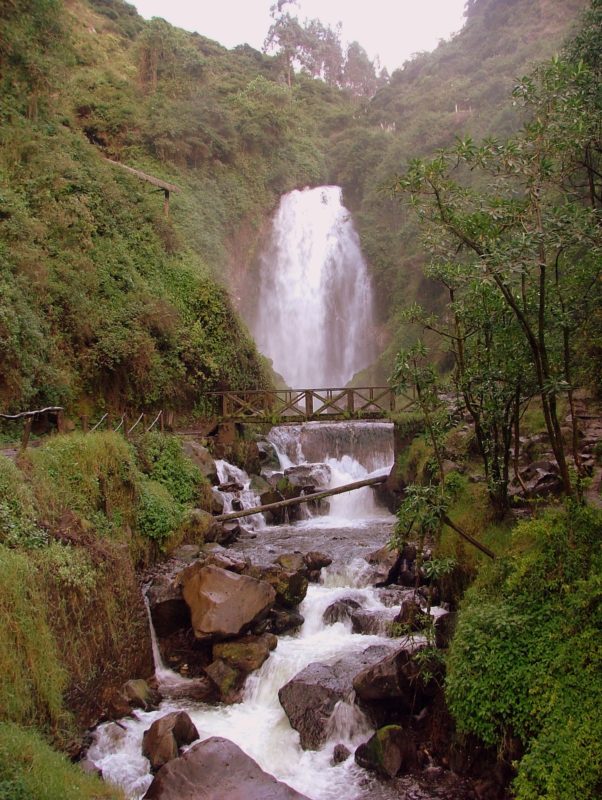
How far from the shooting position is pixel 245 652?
7.55m

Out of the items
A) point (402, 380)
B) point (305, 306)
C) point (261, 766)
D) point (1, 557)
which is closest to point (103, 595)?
point (1, 557)

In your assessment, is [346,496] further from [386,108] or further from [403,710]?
[386,108]

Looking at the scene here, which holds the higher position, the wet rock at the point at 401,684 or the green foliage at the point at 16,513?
the green foliage at the point at 16,513

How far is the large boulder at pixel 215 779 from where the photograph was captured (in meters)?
5.27

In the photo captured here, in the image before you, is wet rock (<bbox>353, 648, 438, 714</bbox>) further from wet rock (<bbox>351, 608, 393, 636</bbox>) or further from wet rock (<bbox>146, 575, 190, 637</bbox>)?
wet rock (<bbox>146, 575, 190, 637</bbox>)

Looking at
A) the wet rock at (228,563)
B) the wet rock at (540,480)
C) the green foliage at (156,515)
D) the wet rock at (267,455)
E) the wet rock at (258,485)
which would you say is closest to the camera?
the wet rock at (540,480)

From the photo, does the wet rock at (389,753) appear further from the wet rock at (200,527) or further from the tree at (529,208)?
the wet rock at (200,527)

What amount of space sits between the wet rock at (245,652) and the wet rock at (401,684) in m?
1.60

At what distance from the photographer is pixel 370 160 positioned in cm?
3716

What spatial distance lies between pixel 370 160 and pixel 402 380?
34.1 m

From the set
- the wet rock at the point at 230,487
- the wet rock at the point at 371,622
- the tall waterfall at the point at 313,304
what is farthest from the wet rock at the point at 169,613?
the tall waterfall at the point at 313,304

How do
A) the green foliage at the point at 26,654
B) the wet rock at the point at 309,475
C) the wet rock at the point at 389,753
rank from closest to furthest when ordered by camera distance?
the green foliage at the point at 26,654, the wet rock at the point at 389,753, the wet rock at the point at 309,475

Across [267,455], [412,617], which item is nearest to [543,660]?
[412,617]

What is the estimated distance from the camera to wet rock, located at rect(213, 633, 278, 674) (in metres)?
7.44
